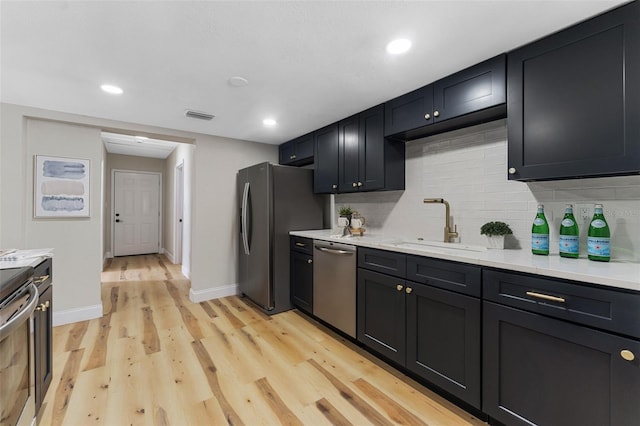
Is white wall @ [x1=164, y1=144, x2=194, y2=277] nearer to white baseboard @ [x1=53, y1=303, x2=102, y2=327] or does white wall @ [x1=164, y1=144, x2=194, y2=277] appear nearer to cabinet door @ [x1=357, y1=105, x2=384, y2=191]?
white baseboard @ [x1=53, y1=303, x2=102, y2=327]

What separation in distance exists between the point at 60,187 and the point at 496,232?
4205 millimetres

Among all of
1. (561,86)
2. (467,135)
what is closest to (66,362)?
(467,135)

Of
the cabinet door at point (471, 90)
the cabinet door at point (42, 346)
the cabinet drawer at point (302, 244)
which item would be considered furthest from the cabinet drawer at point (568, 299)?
the cabinet door at point (42, 346)

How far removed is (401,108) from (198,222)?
9.44 feet

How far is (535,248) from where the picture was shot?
67.9 inches

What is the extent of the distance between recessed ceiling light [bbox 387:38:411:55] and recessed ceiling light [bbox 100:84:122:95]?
2.19m

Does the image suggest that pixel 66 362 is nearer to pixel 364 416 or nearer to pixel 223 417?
pixel 223 417

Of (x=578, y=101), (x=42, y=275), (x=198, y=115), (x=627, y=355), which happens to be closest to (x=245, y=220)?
(x=198, y=115)

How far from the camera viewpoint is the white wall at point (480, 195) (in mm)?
1545

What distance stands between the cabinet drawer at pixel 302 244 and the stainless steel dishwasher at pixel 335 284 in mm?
99

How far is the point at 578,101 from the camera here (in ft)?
4.83

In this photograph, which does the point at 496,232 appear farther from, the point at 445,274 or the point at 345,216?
the point at 345,216

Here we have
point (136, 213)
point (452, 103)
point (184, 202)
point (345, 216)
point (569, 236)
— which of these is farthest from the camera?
point (136, 213)

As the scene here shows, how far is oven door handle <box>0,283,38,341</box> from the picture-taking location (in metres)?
0.97
